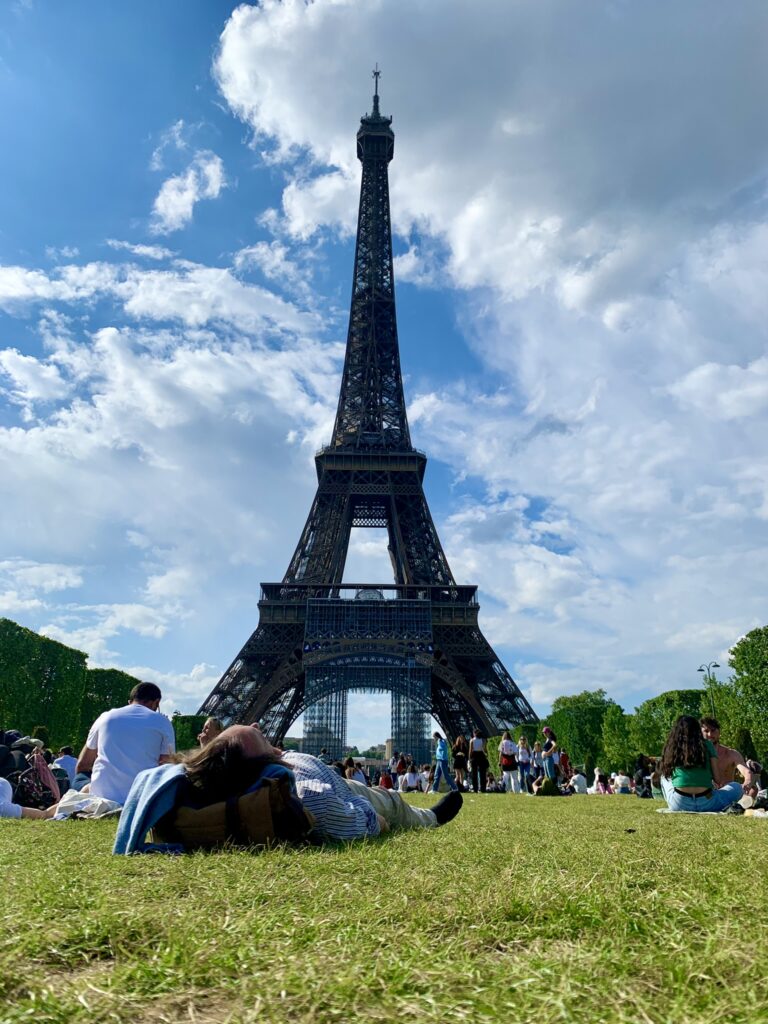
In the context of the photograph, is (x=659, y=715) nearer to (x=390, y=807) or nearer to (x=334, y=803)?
(x=390, y=807)

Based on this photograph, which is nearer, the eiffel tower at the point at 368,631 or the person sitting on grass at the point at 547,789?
the person sitting on grass at the point at 547,789

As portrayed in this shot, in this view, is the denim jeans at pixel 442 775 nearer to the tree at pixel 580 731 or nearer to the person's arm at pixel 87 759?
the person's arm at pixel 87 759

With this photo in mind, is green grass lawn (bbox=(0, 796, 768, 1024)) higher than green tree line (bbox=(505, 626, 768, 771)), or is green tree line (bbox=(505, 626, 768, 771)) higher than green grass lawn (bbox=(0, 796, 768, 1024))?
green tree line (bbox=(505, 626, 768, 771))

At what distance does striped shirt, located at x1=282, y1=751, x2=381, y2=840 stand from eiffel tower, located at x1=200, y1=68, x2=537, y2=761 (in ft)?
118

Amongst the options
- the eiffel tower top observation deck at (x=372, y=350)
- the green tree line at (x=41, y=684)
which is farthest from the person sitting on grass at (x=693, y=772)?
the eiffel tower top observation deck at (x=372, y=350)

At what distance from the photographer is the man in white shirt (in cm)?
650

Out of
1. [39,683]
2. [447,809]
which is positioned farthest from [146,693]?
[39,683]

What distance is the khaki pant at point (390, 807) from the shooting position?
5.21 m

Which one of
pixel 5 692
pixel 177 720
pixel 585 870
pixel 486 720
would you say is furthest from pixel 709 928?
pixel 177 720

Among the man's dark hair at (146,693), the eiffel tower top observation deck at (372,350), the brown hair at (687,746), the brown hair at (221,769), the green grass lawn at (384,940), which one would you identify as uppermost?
the eiffel tower top observation deck at (372,350)

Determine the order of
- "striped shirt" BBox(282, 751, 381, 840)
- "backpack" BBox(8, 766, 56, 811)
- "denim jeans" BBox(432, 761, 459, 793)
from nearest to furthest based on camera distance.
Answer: "striped shirt" BBox(282, 751, 381, 840) < "backpack" BBox(8, 766, 56, 811) < "denim jeans" BBox(432, 761, 459, 793)

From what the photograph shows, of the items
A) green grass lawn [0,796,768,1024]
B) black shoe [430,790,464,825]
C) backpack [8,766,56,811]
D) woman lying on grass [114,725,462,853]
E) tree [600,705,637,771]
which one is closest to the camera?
green grass lawn [0,796,768,1024]

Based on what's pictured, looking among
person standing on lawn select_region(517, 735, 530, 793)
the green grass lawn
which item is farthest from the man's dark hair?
person standing on lawn select_region(517, 735, 530, 793)

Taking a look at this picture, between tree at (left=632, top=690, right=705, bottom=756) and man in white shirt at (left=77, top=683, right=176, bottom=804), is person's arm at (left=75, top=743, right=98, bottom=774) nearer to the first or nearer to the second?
man in white shirt at (left=77, top=683, right=176, bottom=804)
